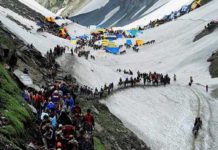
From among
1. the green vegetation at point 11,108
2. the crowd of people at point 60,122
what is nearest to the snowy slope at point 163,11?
the crowd of people at point 60,122

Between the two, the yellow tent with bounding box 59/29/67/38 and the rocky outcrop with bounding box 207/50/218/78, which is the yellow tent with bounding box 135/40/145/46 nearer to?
the yellow tent with bounding box 59/29/67/38

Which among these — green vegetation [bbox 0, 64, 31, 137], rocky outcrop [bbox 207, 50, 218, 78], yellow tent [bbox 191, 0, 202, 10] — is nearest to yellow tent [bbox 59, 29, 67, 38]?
rocky outcrop [bbox 207, 50, 218, 78]

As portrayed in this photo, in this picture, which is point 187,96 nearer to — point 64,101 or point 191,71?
point 191,71

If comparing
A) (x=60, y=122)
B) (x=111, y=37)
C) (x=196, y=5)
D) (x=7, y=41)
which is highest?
(x=196, y=5)

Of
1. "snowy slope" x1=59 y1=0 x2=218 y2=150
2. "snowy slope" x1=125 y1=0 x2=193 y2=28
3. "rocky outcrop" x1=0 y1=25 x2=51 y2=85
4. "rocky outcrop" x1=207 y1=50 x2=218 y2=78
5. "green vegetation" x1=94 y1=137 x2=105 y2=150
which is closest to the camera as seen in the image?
"green vegetation" x1=94 y1=137 x2=105 y2=150

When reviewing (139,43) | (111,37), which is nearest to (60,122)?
(139,43)

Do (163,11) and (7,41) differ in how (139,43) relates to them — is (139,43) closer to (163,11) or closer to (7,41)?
(163,11)

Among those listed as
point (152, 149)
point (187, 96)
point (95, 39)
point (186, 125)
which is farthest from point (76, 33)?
point (152, 149)

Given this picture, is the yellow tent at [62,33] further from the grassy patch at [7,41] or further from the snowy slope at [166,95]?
the grassy patch at [7,41]
